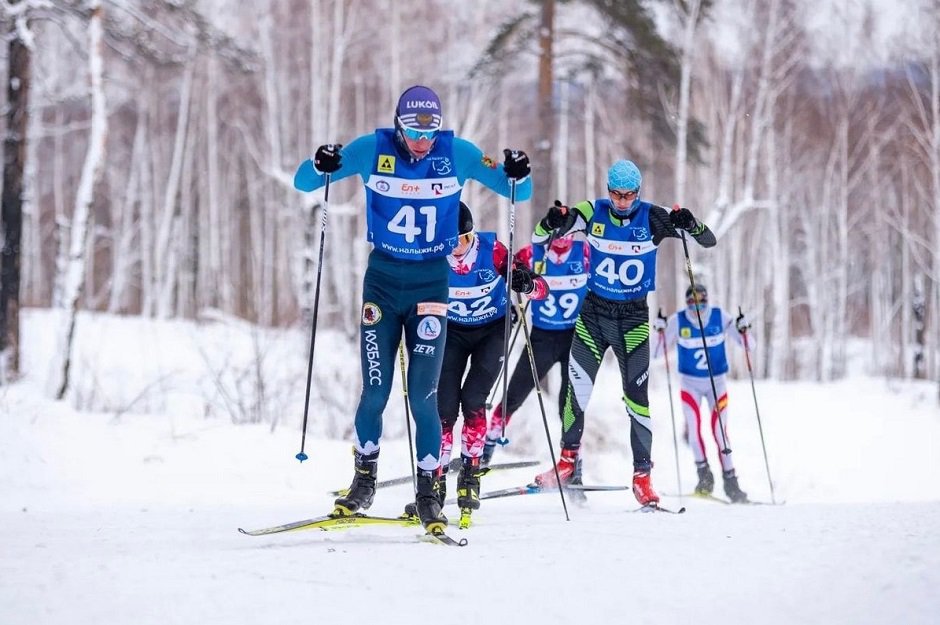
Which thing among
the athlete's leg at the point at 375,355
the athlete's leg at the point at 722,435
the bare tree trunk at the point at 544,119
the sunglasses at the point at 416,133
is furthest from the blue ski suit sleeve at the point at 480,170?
the bare tree trunk at the point at 544,119

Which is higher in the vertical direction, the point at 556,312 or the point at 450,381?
the point at 556,312

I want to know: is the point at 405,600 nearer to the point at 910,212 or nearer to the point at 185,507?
the point at 185,507

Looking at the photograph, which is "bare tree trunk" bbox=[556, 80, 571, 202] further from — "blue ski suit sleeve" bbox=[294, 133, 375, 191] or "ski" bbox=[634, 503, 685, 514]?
"blue ski suit sleeve" bbox=[294, 133, 375, 191]

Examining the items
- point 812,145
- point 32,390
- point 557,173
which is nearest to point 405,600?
point 32,390

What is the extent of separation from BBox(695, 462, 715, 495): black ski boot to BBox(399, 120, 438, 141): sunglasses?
5.66 metres

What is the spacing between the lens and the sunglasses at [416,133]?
469cm

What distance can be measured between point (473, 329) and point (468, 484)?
1.16 m

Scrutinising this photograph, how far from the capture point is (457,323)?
6.28 metres

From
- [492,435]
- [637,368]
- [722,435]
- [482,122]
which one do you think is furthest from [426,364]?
[482,122]

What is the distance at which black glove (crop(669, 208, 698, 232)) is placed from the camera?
6.25 m

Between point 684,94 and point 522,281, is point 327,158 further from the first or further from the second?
point 684,94

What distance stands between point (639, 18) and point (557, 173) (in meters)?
10.9

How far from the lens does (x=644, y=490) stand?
6.49 m

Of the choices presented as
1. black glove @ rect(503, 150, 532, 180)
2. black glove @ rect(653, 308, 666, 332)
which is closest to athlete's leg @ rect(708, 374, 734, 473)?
black glove @ rect(653, 308, 666, 332)
